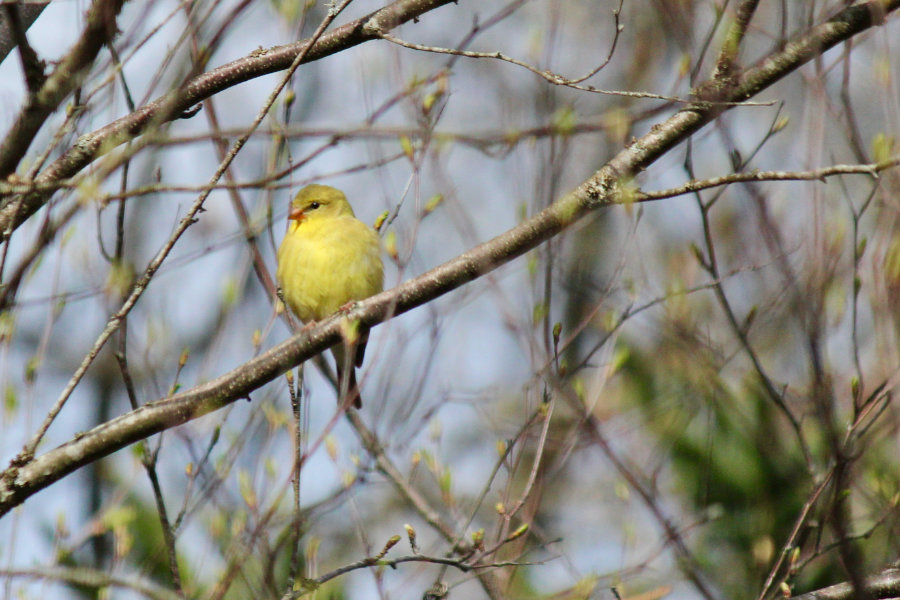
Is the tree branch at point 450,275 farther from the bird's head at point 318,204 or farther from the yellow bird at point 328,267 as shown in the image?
the bird's head at point 318,204

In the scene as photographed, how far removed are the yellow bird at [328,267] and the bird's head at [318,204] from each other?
0.13 m

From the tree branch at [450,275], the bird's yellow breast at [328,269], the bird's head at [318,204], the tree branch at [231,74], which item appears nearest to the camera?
the tree branch at [450,275]

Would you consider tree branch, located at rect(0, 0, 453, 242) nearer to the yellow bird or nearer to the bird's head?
the yellow bird

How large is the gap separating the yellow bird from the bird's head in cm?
13

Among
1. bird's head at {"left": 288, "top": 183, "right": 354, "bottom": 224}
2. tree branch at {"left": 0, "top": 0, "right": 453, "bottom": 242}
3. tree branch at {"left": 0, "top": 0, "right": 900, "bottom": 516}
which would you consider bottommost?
tree branch at {"left": 0, "top": 0, "right": 900, "bottom": 516}

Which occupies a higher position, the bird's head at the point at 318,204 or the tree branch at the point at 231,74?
the bird's head at the point at 318,204

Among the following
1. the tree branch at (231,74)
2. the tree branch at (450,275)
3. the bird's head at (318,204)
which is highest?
the bird's head at (318,204)

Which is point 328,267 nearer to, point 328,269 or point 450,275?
point 328,269

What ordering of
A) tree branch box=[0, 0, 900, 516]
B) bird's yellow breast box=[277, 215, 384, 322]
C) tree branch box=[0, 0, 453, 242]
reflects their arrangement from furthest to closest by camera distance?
bird's yellow breast box=[277, 215, 384, 322], tree branch box=[0, 0, 453, 242], tree branch box=[0, 0, 900, 516]

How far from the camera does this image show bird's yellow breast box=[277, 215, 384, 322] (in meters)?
5.35

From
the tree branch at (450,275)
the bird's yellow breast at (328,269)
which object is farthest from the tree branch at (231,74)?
the bird's yellow breast at (328,269)

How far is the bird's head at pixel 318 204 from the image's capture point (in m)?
5.86

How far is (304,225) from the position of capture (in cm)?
571

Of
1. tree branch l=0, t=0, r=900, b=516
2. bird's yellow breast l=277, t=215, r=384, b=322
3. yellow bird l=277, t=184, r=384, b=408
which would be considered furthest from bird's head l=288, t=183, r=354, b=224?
tree branch l=0, t=0, r=900, b=516
